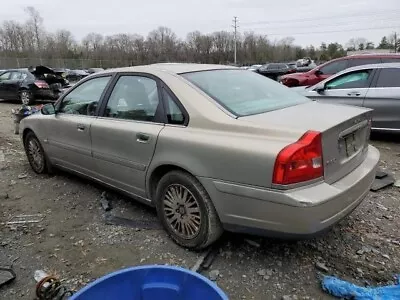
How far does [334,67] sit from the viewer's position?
11109 mm

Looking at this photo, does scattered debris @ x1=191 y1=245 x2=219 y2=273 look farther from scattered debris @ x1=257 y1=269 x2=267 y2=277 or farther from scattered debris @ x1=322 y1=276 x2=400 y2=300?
scattered debris @ x1=322 y1=276 x2=400 y2=300

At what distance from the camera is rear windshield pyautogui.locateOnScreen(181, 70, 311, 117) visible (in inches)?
120

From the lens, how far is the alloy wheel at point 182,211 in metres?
3.03

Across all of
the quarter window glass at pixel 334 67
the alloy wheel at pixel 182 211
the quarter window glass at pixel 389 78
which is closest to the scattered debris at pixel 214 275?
the alloy wheel at pixel 182 211

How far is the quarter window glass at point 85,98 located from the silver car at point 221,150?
0.02 m

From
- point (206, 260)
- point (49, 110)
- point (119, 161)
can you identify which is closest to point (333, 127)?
point (206, 260)

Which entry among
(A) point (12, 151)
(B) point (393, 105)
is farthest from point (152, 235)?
(B) point (393, 105)

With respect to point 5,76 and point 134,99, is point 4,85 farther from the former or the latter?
point 134,99

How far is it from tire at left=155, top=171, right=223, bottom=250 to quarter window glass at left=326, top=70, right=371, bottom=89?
5.21 meters

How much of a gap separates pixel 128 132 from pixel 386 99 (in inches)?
199

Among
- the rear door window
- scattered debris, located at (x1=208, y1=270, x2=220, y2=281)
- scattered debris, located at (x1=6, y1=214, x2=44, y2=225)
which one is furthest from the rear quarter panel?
the rear door window

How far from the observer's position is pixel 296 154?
2.43 meters

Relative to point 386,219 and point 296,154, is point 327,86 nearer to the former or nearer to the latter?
point 386,219

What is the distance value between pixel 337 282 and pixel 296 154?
0.99 m
